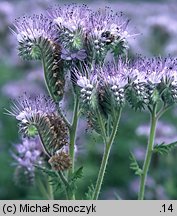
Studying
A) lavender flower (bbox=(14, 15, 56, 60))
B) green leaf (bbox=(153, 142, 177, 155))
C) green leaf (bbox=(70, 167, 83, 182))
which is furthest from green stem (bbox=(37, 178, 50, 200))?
lavender flower (bbox=(14, 15, 56, 60))

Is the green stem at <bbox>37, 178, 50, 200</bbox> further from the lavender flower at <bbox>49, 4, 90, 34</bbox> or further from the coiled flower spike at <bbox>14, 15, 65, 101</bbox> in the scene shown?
the lavender flower at <bbox>49, 4, 90, 34</bbox>

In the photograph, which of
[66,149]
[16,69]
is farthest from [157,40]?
[66,149]

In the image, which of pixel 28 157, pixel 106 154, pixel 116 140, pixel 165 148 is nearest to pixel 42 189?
pixel 28 157

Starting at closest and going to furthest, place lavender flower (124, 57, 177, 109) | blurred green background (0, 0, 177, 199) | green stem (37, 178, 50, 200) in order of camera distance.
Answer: lavender flower (124, 57, 177, 109) < green stem (37, 178, 50, 200) < blurred green background (0, 0, 177, 199)

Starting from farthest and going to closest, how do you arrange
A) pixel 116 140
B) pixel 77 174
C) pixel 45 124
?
1. pixel 116 140
2. pixel 45 124
3. pixel 77 174

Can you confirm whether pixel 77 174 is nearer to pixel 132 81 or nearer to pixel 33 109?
pixel 33 109

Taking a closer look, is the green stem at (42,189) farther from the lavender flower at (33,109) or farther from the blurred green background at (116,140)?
the lavender flower at (33,109)

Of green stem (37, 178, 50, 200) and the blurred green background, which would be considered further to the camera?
the blurred green background
